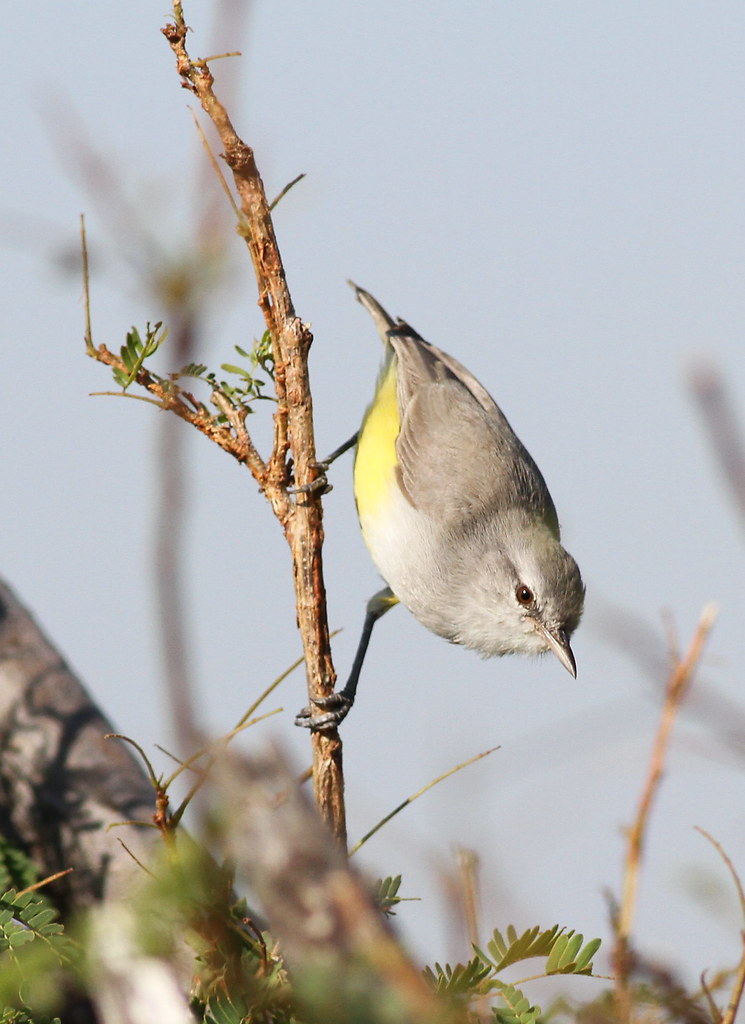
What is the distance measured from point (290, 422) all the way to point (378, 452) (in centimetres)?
262

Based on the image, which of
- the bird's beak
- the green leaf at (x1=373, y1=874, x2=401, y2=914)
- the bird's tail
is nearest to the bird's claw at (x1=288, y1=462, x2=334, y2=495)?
the green leaf at (x1=373, y1=874, x2=401, y2=914)

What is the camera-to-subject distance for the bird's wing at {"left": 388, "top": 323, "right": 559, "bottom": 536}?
17.1 ft

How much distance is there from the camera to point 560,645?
487 cm

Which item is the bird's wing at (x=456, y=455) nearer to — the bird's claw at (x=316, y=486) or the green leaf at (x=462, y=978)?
the bird's claw at (x=316, y=486)

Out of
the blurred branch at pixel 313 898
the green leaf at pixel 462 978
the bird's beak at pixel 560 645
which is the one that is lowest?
the green leaf at pixel 462 978

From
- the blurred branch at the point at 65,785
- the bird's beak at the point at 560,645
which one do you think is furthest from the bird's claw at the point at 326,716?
the bird's beak at the point at 560,645

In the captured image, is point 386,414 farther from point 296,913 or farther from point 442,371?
point 296,913

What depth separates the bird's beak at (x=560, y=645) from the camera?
484 centimetres

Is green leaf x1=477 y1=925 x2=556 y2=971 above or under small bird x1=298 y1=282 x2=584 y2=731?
under

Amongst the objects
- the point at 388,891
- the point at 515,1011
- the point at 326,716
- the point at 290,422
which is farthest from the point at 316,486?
the point at 515,1011

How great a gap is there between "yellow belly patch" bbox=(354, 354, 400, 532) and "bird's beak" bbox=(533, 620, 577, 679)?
0.98 metres

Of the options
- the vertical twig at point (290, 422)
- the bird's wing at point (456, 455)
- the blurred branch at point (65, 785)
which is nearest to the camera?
the vertical twig at point (290, 422)

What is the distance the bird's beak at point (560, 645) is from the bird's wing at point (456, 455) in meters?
0.62

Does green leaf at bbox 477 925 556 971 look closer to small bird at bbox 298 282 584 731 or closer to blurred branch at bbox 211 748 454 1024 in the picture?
blurred branch at bbox 211 748 454 1024
